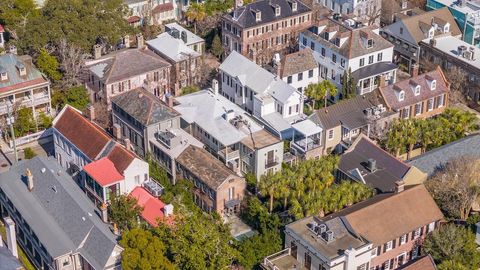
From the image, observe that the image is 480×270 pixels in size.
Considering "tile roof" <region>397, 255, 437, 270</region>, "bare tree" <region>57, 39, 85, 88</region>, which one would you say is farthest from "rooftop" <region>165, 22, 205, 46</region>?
"tile roof" <region>397, 255, 437, 270</region>

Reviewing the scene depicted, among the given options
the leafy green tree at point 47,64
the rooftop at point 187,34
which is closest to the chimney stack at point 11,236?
the leafy green tree at point 47,64

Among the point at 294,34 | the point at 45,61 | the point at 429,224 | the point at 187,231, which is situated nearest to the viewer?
the point at 187,231

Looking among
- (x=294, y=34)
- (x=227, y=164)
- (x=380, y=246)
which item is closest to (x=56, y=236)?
(x=227, y=164)

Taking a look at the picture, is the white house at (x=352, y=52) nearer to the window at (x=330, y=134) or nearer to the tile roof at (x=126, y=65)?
the window at (x=330, y=134)

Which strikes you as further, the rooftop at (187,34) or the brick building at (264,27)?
the rooftop at (187,34)

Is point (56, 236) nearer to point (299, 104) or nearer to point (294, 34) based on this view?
point (299, 104)

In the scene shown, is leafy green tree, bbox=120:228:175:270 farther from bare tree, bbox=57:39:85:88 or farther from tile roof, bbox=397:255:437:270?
bare tree, bbox=57:39:85:88
